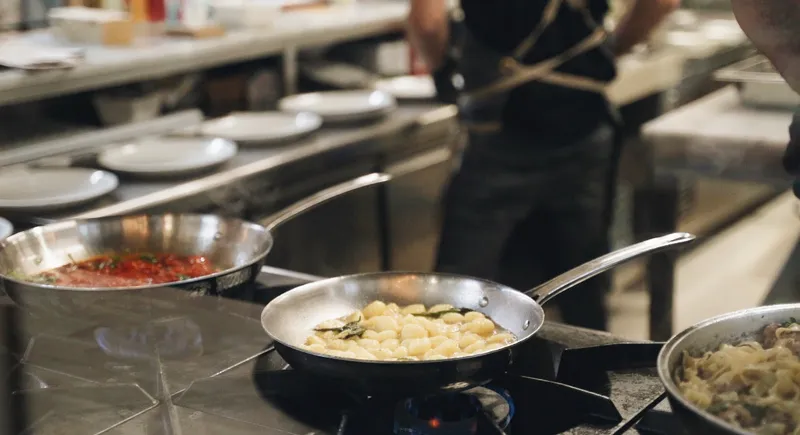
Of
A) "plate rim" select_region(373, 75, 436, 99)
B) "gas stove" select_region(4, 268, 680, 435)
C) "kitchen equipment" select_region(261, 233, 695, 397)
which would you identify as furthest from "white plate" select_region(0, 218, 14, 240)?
"plate rim" select_region(373, 75, 436, 99)

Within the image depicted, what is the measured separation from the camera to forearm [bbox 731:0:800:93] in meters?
1.30

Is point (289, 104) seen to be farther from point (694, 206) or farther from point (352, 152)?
point (694, 206)

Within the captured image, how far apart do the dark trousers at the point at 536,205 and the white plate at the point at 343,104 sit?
550 millimetres

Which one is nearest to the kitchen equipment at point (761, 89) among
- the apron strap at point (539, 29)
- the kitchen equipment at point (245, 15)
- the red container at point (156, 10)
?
the apron strap at point (539, 29)

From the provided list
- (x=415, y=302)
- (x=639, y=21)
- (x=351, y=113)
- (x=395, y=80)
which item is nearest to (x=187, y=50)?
(x=351, y=113)

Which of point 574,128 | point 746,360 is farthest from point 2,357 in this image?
point 574,128

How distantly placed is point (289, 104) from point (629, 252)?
2.09 meters

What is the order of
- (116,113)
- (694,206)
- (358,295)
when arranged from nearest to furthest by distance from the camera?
(358,295) → (116,113) → (694,206)

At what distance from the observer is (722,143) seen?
103 inches

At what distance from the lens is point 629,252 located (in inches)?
49.1

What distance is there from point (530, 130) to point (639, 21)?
47 centimetres

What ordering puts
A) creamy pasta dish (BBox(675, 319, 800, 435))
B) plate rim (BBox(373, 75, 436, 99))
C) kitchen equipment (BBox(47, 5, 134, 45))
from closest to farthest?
creamy pasta dish (BBox(675, 319, 800, 435)) < kitchen equipment (BBox(47, 5, 134, 45)) < plate rim (BBox(373, 75, 436, 99))

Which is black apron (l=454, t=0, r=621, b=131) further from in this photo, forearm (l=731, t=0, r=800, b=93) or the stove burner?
the stove burner

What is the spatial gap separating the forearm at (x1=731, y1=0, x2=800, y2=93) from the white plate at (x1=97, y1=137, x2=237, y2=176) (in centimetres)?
149
